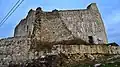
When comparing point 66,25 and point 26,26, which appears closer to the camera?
point 66,25

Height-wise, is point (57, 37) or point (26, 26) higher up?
point (26, 26)

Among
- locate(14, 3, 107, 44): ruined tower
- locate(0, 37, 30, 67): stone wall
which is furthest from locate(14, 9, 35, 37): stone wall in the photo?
locate(0, 37, 30, 67): stone wall

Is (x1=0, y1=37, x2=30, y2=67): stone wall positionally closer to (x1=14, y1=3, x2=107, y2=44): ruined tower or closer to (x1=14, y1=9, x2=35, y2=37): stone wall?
(x1=14, y1=3, x2=107, y2=44): ruined tower

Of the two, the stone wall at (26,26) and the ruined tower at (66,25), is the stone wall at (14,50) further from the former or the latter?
the stone wall at (26,26)

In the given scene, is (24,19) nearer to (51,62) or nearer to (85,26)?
(85,26)

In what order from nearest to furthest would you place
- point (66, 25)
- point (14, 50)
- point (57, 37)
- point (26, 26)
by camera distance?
point (14, 50), point (57, 37), point (66, 25), point (26, 26)

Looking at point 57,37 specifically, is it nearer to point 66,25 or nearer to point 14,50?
→ point 66,25

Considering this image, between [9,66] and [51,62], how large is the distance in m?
3.96

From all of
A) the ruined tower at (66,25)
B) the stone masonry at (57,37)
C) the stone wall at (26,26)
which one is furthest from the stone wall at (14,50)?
the stone wall at (26,26)

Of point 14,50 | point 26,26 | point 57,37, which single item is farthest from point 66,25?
point 14,50

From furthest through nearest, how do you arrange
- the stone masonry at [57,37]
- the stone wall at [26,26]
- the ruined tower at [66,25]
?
the stone wall at [26,26] < the ruined tower at [66,25] < the stone masonry at [57,37]

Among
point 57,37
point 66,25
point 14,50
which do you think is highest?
point 66,25

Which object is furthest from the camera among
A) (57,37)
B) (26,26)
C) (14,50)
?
(26,26)

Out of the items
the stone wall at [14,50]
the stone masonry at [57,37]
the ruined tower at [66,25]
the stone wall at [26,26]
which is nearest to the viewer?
the stone masonry at [57,37]
